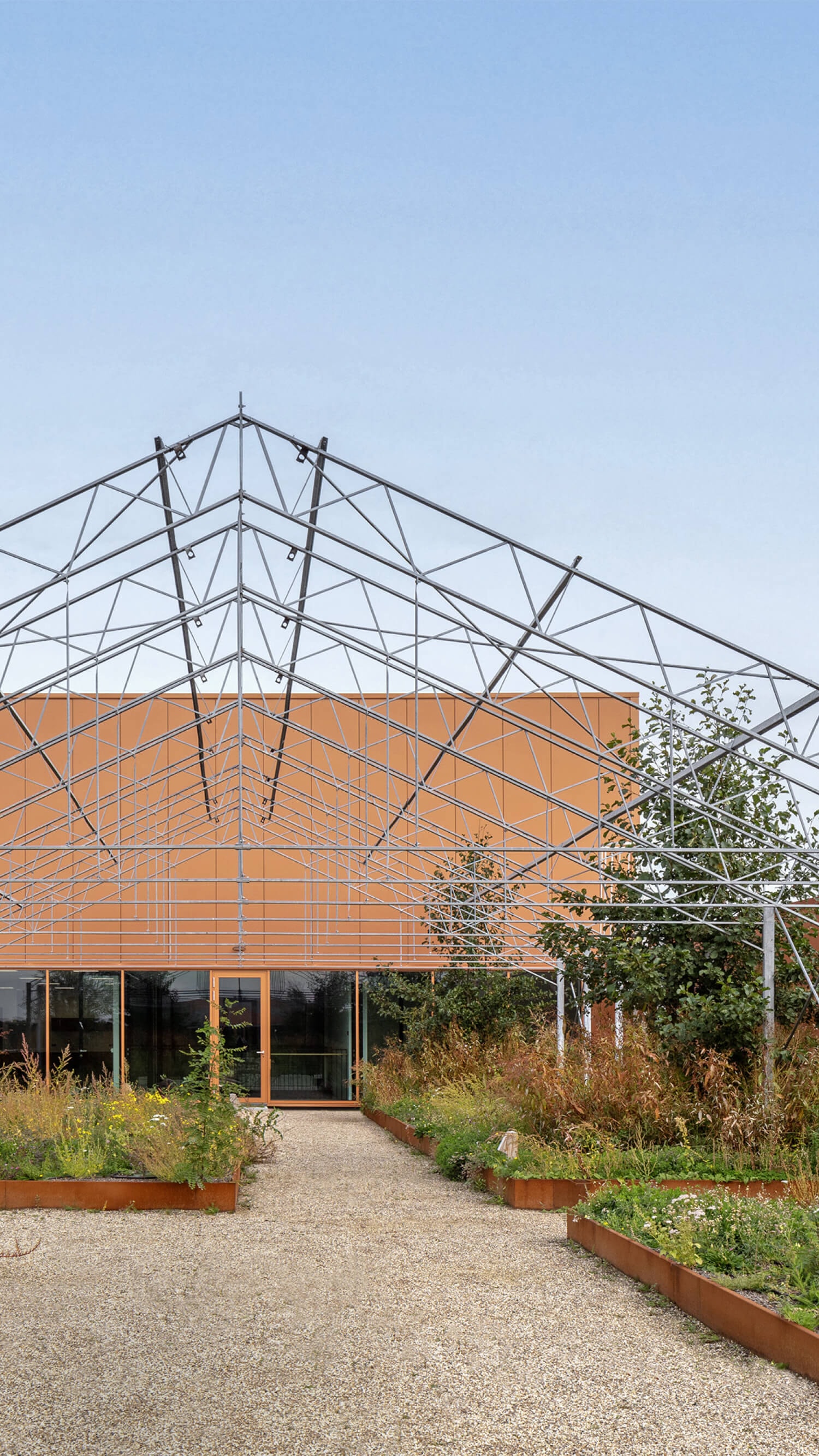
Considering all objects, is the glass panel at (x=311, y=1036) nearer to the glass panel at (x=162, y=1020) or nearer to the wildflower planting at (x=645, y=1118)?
the glass panel at (x=162, y=1020)

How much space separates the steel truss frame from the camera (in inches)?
410

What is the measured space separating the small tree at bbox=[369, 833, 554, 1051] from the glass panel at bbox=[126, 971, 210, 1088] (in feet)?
15.9

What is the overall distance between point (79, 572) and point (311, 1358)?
615 cm

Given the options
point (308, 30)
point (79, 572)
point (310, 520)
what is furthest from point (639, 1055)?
point (308, 30)

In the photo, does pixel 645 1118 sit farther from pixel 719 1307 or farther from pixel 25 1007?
pixel 25 1007

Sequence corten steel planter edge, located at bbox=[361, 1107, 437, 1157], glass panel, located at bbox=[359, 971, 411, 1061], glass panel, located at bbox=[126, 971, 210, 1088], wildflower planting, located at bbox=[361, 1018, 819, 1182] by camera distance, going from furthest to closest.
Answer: glass panel, located at bbox=[359, 971, 411, 1061] < glass panel, located at bbox=[126, 971, 210, 1088] < corten steel planter edge, located at bbox=[361, 1107, 437, 1157] < wildflower planting, located at bbox=[361, 1018, 819, 1182]

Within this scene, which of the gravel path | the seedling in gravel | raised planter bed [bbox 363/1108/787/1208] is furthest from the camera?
raised planter bed [bbox 363/1108/787/1208]

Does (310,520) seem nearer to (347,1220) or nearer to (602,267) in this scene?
(602,267)

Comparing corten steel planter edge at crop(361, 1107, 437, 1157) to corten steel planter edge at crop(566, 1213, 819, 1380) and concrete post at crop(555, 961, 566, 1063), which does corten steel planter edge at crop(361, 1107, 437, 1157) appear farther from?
corten steel planter edge at crop(566, 1213, 819, 1380)

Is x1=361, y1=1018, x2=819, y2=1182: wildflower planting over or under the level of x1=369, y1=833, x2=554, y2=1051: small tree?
→ under

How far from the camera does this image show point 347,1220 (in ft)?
35.2

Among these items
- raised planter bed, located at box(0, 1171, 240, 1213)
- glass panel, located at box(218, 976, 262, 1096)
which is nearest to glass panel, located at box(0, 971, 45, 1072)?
glass panel, located at box(218, 976, 262, 1096)

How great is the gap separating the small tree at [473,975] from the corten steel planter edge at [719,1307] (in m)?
8.85

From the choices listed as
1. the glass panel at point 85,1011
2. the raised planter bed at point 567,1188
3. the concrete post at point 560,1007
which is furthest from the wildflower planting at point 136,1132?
the glass panel at point 85,1011
